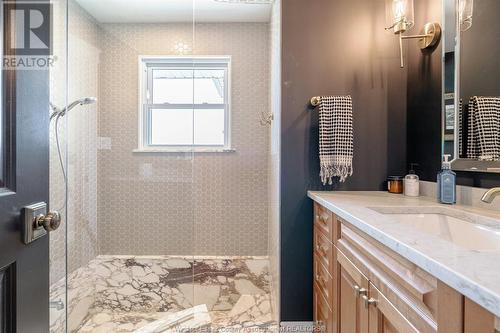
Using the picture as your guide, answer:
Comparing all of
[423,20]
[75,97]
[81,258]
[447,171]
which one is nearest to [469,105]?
[447,171]

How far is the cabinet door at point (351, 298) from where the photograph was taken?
0.97m

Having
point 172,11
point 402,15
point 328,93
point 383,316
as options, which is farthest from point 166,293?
point 402,15

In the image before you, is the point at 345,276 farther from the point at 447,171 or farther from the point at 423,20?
the point at 423,20

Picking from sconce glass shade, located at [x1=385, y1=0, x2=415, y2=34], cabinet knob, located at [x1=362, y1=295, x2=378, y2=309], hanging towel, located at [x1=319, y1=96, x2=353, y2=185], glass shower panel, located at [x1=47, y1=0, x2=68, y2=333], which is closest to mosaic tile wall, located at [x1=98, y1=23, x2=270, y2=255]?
hanging towel, located at [x1=319, y1=96, x2=353, y2=185]

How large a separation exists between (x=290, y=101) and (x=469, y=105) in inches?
36.5

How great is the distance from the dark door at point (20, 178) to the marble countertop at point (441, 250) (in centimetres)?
93

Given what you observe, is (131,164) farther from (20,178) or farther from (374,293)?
(374,293)

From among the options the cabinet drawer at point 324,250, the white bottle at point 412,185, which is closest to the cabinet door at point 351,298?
the cabinet drawer at point 324,250

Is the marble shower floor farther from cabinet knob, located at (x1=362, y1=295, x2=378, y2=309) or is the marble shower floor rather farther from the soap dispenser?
the soap dispenser

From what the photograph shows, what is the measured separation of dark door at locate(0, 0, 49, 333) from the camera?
1.89ft

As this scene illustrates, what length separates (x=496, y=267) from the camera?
537mm

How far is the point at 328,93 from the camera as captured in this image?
1.72m

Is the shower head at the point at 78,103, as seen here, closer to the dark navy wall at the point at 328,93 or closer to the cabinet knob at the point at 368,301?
the dark navy wall at the point at 328,93

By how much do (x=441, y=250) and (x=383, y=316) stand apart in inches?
13.5
